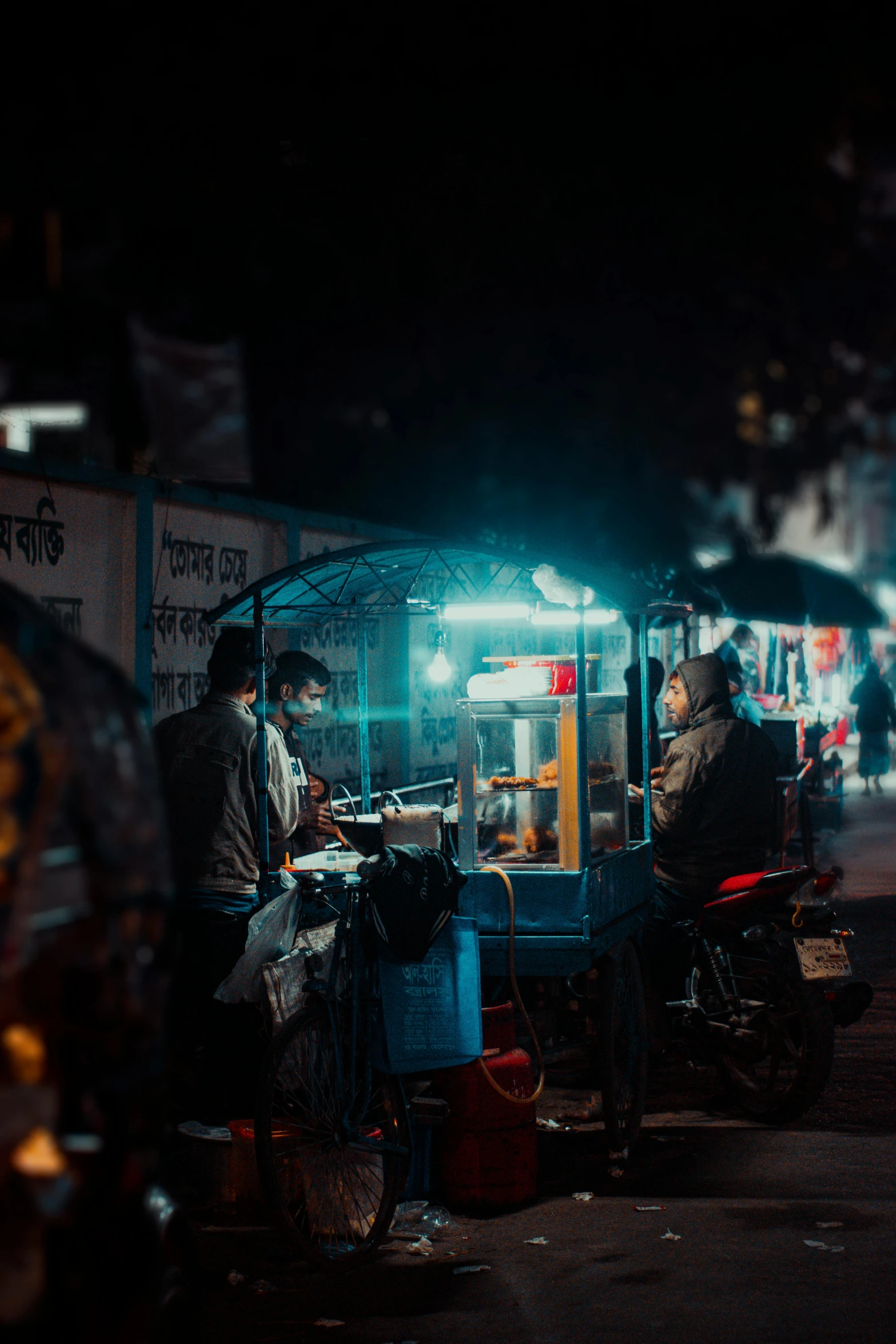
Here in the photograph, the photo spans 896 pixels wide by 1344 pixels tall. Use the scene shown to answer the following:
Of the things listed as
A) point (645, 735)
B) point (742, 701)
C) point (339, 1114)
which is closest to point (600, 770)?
point (645, 735)

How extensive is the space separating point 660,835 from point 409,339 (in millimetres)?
5000

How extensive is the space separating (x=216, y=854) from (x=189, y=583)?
7.58 ft

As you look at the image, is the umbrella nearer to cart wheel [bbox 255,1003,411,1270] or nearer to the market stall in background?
the market stall in background

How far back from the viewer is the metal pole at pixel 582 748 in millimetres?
5875

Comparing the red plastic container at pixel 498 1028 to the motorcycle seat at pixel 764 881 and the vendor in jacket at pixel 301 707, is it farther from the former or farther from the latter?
the vendor in jacket at pixel 301 707

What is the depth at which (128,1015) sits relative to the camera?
205 cm

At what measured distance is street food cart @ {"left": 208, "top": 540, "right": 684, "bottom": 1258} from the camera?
19.1 feet

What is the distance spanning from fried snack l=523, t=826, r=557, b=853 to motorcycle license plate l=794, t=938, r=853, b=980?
1364mm

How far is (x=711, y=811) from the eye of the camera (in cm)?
714

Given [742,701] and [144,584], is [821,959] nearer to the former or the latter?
[144,584]

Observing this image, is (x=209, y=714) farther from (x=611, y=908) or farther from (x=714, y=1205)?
(x=714, y=1205)

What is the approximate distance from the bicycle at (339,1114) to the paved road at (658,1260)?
187mm

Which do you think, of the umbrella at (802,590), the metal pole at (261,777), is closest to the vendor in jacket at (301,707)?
the metal pole at (261,777)

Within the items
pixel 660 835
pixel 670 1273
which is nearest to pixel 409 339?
pixel 670 1273
